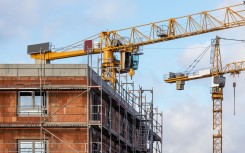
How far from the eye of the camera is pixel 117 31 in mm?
149000

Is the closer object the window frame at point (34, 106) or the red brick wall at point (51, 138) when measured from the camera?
the red brick wall at point (51, 138)

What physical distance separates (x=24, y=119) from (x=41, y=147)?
228 centimetres

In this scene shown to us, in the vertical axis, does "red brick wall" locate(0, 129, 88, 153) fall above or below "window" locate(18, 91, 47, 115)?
below

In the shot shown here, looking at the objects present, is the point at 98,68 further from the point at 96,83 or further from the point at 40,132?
the point at 40,132

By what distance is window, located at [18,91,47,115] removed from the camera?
246 ft

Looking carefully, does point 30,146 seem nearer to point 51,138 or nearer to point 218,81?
point 51,138

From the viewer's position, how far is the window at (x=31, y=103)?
74938mm

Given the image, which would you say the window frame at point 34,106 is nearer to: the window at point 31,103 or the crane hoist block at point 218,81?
the window at point 31,103

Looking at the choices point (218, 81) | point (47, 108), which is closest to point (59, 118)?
point (47, 108)

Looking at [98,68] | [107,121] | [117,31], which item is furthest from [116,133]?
[117,31]

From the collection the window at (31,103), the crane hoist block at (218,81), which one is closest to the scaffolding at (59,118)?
the window at (31,103)

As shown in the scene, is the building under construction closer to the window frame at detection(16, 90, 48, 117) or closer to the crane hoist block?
the window frame at detection(16, 90, 48, 117)

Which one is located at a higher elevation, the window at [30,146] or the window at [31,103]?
the window at [31,103]

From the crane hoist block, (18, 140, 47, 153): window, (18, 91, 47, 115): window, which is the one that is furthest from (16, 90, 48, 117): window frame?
the crane hoist block
